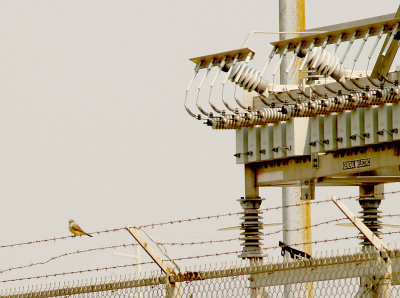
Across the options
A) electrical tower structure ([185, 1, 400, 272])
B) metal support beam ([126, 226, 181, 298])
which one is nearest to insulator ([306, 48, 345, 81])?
electrical tower structure ([185, 1, 400, 272])

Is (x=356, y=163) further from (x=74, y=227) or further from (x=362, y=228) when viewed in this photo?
(x=362, y=228)

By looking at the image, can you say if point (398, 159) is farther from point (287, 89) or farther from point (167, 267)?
point (167, 267)

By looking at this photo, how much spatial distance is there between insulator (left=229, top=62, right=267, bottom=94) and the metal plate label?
2397mm

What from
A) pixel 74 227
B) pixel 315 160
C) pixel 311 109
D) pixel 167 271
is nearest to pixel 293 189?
pixel 315 160

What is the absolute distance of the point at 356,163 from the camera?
31453mm

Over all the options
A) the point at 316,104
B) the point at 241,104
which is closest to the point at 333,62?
the point at 316,104

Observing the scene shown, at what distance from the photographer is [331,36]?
28.2 m

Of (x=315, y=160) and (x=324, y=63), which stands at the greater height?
(x=324, y=63)

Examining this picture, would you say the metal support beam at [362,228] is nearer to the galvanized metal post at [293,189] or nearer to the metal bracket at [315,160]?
the metal bracket at [315,160]

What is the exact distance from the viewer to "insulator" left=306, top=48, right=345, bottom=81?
95.8ft

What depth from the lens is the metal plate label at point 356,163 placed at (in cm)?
3109

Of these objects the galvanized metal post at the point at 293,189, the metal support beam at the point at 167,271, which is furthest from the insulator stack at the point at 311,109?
the metal support beam at the point at 167,271

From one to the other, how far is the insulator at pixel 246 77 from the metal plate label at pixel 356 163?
7.87 feet

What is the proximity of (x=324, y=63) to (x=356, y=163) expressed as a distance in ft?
9.46
